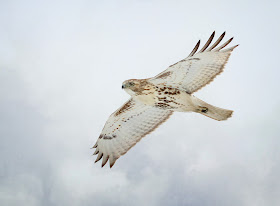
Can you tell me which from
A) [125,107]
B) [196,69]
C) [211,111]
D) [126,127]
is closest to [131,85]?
[125,107]

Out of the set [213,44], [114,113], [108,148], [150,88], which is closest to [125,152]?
[108,148]

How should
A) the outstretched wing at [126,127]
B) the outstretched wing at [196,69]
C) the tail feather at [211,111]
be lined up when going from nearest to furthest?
1. the outstretched wing at [196,69]
2. the tail feather at [211,111]
3. the outstretched wing at [126,127]

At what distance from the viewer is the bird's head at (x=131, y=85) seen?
30.8ft

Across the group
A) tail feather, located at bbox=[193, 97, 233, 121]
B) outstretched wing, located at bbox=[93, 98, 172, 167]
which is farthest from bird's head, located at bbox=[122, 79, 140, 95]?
tail feather, located at bbox=[193, 97, 233, 121]

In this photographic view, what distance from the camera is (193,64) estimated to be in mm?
9422

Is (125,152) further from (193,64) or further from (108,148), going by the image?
(193,64)

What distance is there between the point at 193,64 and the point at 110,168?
3.84m

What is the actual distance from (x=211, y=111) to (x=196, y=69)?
1.22 meters

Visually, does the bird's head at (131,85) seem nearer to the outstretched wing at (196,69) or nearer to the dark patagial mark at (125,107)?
the outstretched wing at (196,69)

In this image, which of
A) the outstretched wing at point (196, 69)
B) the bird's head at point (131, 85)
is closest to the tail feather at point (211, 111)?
the outstretched wing at point (196, 69)

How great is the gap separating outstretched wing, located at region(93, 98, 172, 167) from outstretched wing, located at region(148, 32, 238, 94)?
129 cm

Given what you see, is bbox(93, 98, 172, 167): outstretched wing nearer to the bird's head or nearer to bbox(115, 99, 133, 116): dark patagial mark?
bbox(115, 99, 133, 116): dark patagial mark

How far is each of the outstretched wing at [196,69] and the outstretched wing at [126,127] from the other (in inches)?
50.7

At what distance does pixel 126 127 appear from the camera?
35.8ft
